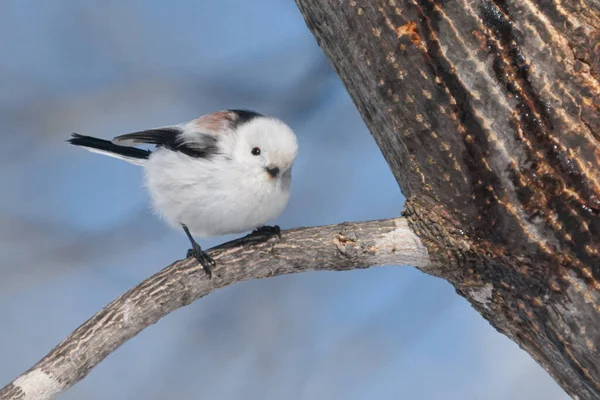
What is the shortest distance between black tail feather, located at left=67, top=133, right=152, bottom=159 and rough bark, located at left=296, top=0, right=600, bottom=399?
59 centimetres

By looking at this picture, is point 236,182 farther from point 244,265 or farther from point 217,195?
point 244,265

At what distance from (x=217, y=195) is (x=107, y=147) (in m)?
0.37

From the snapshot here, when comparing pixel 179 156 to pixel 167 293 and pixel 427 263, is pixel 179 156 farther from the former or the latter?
pixel 427 263

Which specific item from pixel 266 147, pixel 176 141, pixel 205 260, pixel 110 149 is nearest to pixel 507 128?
pixel 266 147

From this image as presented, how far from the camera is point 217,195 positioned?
1222 mm

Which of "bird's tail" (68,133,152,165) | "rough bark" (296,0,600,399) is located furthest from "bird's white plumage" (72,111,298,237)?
"rough bark" (296,0,600,399)

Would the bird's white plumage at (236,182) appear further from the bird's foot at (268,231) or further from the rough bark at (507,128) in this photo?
the rough bark at (507,128)

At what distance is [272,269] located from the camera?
1.17 metres

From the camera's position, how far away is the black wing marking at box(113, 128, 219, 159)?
4.18 ft

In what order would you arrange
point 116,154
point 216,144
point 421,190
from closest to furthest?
point 421,190, point 216,144, point 116,154

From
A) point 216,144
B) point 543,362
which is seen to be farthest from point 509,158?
point 216,144

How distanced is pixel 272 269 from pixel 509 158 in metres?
0.47

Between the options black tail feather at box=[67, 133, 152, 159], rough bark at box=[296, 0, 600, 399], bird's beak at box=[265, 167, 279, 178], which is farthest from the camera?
black tail feather at box=[67, 133, 152, 159]

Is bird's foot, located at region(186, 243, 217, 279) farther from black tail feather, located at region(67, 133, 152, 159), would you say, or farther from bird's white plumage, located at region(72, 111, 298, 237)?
black tail feather, located at region(67, 133, 152, 159)
